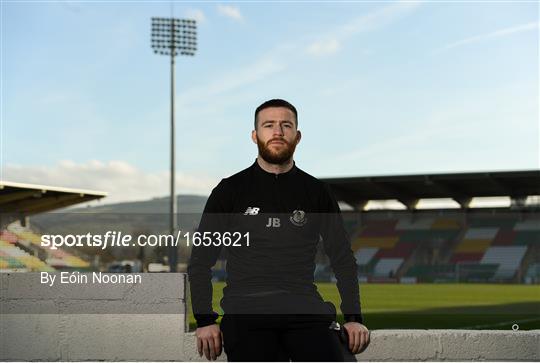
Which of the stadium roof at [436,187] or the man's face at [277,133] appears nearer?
the man's face at [277,133]

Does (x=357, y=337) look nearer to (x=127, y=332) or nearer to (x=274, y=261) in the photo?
(x=274, y=261)

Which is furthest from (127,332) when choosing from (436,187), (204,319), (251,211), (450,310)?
(436,187)

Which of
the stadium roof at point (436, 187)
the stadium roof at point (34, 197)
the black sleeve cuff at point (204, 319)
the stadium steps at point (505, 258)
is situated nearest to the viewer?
the black sleeve cuff at point (204, 319)

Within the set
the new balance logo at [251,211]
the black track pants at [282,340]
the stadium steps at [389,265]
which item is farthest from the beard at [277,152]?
the stadium steps at [389,265]

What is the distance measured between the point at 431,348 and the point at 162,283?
1466mm

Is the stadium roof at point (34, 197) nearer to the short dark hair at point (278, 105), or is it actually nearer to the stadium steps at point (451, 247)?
the stadium steps at point (451, 247)

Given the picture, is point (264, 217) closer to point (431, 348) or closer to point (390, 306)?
point (431, 348)

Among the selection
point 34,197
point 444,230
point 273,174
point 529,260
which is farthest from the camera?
point 444,230

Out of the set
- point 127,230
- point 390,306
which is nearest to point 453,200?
point 390,306

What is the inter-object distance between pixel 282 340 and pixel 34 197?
22.1 meters

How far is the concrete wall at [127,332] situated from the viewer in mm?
4191

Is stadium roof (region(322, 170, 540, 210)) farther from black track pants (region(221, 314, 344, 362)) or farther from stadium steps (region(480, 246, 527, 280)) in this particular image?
black track pants (region(221, 314, 344, 362))

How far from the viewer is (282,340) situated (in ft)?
10.5

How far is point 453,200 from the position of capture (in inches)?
1594
